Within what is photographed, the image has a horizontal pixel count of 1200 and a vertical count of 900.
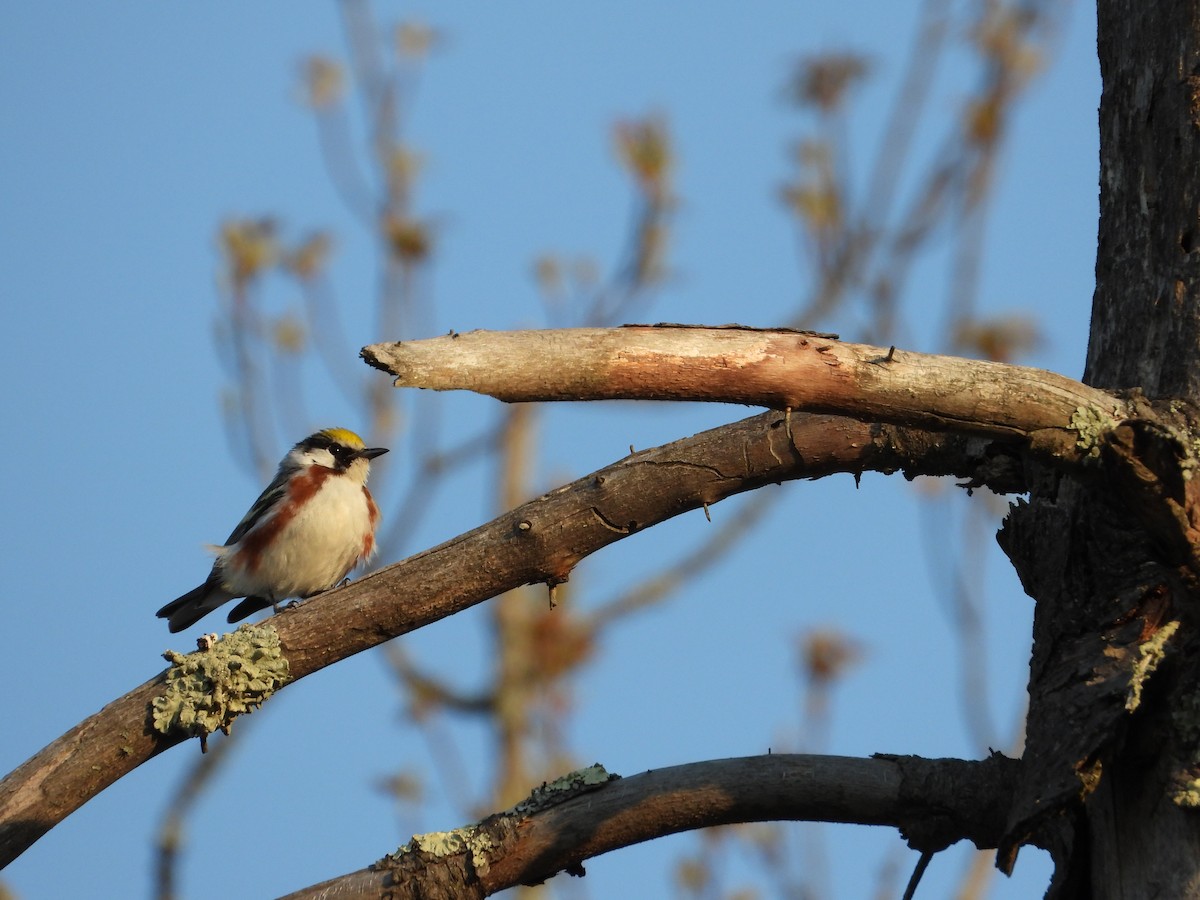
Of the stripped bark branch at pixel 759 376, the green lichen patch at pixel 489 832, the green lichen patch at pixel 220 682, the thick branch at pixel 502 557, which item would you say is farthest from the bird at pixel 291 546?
the stripped bark branch at pixel 759 376

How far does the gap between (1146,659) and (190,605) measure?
18.0ft

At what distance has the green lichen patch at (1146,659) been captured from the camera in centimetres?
282

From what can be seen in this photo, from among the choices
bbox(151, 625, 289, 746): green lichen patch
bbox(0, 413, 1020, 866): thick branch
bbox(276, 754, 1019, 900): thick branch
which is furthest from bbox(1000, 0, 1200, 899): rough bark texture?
bbox(151, 625, 289, 746): green lichen patch

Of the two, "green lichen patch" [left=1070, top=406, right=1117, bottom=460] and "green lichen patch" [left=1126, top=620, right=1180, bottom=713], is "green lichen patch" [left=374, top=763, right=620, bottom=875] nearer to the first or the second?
"green lichen patch" [left=1126, top=620, right=1180, bottom=713]

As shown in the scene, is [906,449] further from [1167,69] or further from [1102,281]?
[1167,69]

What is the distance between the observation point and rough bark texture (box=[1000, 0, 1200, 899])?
2822mm

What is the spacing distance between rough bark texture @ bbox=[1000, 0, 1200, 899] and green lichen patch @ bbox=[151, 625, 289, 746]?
6.51 feet

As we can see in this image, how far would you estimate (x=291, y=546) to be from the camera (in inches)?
265

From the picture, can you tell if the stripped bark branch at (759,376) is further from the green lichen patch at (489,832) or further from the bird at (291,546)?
the bird at (291,546)

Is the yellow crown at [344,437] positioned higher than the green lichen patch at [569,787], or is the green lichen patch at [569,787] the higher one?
the yellow crown at [344,437]

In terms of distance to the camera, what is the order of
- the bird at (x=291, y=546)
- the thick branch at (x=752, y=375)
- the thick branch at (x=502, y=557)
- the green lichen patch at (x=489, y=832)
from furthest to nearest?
the bird at (x=291, y=546)
the green lichen patch at (x=489, y=832)
the thick branch at (x=502, y=557)
the thick branch at (x=752, y=375)

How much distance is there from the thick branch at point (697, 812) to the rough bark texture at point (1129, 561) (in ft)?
0.71

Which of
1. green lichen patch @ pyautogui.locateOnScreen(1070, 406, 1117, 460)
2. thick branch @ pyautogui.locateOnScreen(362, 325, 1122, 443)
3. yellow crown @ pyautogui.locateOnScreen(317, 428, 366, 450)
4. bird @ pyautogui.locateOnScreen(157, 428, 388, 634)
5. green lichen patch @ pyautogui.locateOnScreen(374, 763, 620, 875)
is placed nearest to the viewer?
thick branch @ pyautogui.locateOnScreen(362, 325, 1122, 443)

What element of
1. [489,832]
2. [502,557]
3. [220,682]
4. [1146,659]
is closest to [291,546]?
[220,682]
